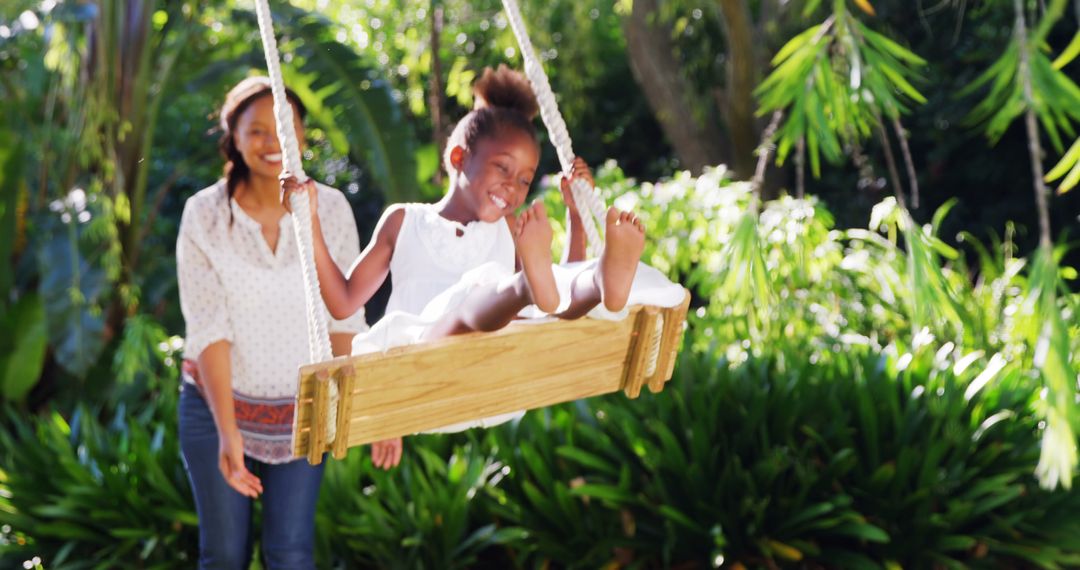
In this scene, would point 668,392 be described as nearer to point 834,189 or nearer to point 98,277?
point 98,277

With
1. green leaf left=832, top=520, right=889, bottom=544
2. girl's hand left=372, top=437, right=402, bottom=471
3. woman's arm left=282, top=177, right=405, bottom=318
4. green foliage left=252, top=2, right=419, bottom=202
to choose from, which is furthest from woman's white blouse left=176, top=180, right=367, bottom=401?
green foliage left=252, top=2, right=419, bottom=202

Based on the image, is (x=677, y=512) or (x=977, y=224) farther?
(x=977, y=224)

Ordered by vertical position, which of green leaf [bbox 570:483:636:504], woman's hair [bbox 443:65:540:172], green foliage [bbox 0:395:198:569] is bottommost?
green leaf [bbox 570:483:636:504]

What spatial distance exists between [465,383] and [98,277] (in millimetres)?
3699

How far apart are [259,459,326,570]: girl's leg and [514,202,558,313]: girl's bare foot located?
97cm

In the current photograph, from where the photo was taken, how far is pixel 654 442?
13.5ft

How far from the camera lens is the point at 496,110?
1.99 meters

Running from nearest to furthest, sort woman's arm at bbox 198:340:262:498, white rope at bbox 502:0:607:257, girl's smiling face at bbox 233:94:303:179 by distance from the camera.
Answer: white rope at bbox 502:0:607:257 → girl's smiling face at bbox 233:94:303:179 → woman's arm at bbox 198:340:262:498

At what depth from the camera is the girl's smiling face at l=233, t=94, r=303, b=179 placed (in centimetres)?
234

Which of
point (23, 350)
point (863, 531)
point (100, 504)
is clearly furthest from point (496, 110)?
point (23, 350)

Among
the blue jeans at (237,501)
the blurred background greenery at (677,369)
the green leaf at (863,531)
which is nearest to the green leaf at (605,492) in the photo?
the blurred background greenery at (677,369)

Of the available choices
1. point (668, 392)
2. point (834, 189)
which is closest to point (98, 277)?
point (668, 392)

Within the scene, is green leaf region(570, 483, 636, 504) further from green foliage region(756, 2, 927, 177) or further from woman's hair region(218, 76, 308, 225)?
woman's hair region(218, 76, 308, 225)

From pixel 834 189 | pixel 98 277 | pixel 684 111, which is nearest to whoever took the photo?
pixel 98 277
